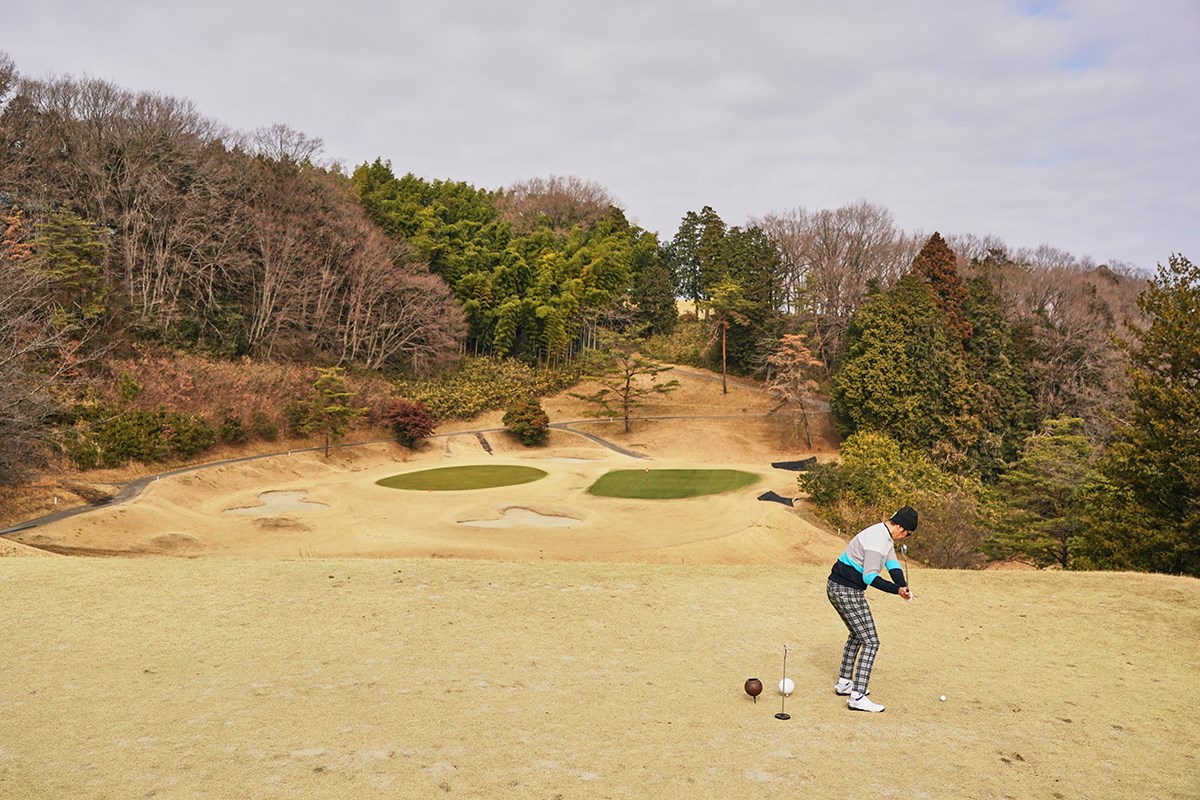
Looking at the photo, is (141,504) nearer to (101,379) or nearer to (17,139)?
(101,379)

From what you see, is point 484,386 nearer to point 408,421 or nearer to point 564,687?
point 408,421

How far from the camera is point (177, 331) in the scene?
165 ft

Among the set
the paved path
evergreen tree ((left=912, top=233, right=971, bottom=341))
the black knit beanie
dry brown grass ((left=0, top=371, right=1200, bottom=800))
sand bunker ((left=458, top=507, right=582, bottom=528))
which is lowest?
sand bunker ((left=458, top=507, right=582, bottom=528))

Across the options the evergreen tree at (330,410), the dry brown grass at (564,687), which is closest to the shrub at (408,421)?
the evergreen tree at (330,410)

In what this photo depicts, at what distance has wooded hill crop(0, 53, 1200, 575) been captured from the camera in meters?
26.5

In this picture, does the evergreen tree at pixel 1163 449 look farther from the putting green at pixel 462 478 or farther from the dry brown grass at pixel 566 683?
the putting green at pixel 462 478

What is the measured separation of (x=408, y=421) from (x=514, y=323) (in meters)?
23.1

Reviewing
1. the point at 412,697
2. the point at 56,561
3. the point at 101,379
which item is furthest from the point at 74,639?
the point at 101,379

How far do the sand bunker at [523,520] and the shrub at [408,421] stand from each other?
19.7 meters

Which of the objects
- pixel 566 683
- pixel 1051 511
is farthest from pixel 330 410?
pixel 566 683

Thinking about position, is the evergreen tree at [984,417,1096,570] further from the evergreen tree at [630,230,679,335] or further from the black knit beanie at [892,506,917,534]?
the evergreen tree at [630,230,679,335]

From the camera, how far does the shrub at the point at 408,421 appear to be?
49.9 m

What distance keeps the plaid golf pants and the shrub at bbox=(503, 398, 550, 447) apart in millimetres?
47220

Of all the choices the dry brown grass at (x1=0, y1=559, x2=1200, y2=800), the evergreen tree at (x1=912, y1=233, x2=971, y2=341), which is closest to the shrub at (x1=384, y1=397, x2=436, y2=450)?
the dry brown grass at (x1=0, y1=559, x2=1200, y2=800)
